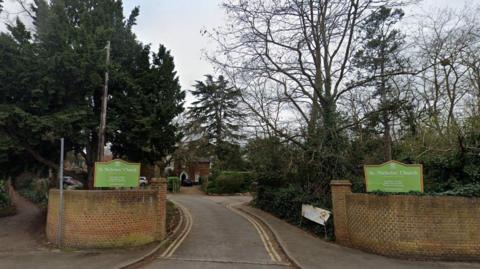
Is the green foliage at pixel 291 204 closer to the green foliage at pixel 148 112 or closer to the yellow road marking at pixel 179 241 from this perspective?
the yellow road marking at pixel 179 241

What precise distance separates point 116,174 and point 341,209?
8.06 meters

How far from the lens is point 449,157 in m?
12.7

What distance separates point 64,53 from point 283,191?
492 inches

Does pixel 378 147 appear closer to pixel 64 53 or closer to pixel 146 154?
pixel 146 154

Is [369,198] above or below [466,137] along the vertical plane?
below

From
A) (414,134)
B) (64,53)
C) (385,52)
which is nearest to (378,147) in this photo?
(414,134)

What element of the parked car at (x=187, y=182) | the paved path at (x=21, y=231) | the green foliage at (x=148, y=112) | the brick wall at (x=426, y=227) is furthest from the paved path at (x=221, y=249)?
the parked car at (x=187, y=182)

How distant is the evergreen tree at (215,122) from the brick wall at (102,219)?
1193 inches

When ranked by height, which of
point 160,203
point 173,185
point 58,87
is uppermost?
point 58,87

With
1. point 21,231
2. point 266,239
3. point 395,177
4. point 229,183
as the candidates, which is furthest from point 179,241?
point 229,183

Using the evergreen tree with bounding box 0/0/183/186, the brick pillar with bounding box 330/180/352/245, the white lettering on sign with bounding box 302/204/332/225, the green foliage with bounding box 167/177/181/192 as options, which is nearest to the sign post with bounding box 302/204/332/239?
the white lettering on sign with bounding box 302/204/332/225

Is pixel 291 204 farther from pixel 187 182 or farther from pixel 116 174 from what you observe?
pixel 187 182

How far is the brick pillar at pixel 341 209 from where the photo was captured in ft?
39.0

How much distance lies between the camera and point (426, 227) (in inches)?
392
